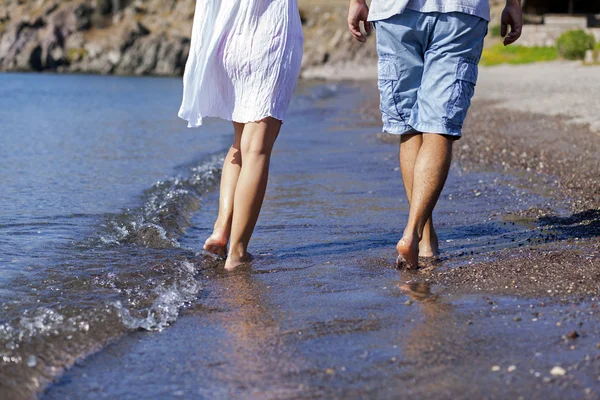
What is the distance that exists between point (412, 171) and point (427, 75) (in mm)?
479

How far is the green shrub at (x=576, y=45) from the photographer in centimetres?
2389

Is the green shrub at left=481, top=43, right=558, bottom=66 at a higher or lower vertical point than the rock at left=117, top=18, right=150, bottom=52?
higher

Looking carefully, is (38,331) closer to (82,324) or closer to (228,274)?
(82,324)

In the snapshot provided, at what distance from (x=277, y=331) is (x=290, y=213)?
254 cm

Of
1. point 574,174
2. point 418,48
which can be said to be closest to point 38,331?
point 418,48

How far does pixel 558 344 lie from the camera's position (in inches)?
93.9

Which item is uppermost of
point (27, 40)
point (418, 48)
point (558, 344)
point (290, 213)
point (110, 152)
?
point (418, 48)

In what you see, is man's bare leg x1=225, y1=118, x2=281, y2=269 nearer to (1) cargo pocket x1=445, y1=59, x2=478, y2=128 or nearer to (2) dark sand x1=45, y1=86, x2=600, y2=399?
(2) dark sand x1=45, y1=86, x2=600, y2=399

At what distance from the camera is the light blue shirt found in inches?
134

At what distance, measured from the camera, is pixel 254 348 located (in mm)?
2510

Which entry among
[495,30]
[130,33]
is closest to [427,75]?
[495,30]

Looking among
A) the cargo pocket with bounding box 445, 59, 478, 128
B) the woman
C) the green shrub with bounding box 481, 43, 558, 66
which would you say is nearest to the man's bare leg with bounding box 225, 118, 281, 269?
the woman

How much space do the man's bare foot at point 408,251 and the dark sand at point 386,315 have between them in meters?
0.06

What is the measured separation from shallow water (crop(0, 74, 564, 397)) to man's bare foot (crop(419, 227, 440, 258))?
0.10 meters
